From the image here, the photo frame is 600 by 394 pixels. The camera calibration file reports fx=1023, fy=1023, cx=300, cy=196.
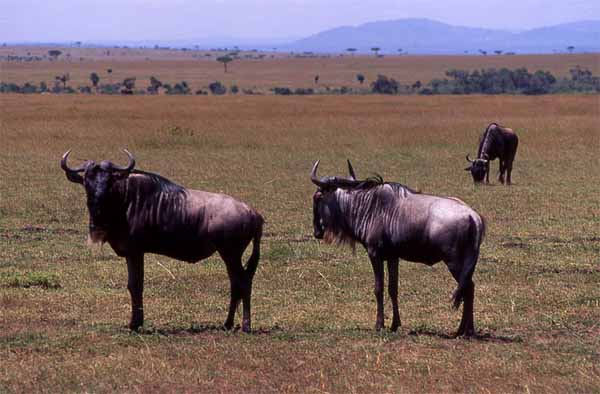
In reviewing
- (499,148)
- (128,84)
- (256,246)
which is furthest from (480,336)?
Answer: (128,84)

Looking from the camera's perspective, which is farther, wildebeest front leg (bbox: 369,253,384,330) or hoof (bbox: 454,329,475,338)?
wildebeest front leg (bbox: 369,253,384,330)

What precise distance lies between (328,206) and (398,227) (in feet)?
2.69

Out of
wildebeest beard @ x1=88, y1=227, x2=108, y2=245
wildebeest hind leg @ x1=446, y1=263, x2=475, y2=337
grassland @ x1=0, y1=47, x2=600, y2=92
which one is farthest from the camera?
grassland @ x1=0, y1=47, x2=600, y2=92

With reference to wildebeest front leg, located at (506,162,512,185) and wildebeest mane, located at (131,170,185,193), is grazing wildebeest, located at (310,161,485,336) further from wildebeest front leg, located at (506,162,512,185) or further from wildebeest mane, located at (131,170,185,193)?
wildebeest front leg, located at (506,162,512,185)

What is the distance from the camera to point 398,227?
9.07 meters

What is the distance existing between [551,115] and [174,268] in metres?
28.9

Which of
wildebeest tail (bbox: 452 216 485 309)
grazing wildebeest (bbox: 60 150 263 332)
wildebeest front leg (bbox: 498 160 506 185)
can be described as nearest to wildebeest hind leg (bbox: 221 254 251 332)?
grazing wildebeest (bbox: 60 150 263 332)

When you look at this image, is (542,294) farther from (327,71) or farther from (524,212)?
(327,71)

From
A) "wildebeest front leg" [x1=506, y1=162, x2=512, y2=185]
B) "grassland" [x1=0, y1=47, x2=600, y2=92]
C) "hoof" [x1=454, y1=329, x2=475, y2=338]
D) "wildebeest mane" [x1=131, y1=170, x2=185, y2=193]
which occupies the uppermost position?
"wildebeest mane" [x1=131, y1=170, x2=185, y2=193]

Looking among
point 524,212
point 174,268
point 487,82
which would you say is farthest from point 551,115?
point 487,82

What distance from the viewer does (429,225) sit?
29.1 ft

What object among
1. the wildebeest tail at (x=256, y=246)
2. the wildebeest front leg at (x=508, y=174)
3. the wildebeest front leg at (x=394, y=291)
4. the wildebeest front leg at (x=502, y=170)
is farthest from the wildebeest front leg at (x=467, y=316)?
the wildebeest front leg at (x=502, y=170)

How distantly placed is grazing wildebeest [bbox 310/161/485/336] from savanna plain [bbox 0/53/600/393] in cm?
53

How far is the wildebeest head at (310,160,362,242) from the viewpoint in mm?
9555
